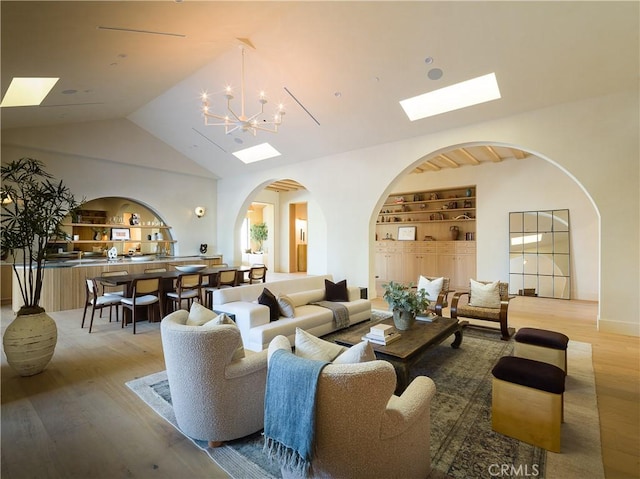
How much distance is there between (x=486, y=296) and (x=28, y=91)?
7.26m

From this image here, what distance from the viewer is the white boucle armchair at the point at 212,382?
1.94 m

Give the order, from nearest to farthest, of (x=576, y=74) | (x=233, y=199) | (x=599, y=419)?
(x=599, y=419) → (x=576, y=74) → (x=233, y=199)

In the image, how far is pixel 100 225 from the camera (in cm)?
744

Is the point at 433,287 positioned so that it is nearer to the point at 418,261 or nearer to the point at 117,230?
the point at 418,261

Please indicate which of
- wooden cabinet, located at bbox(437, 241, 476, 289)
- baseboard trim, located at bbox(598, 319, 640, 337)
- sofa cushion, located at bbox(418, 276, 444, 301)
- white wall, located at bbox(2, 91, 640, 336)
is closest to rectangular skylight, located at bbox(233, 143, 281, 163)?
white wall, located at bbox(2, 91, 640, 336)

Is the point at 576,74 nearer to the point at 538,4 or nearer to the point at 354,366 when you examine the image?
the point at 538,4

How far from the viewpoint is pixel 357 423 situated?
1354 mm

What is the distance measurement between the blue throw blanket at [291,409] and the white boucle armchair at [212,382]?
0.57 m

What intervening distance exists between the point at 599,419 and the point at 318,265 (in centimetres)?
875

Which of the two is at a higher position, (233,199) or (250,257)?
(233,199)

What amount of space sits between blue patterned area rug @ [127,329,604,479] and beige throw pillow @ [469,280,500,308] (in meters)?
1.20

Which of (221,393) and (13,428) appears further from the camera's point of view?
(13,428)

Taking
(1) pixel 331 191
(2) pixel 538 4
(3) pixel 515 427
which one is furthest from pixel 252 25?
(3) pixel 515 427

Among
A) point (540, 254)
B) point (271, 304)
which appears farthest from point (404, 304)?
point (540, 254)
